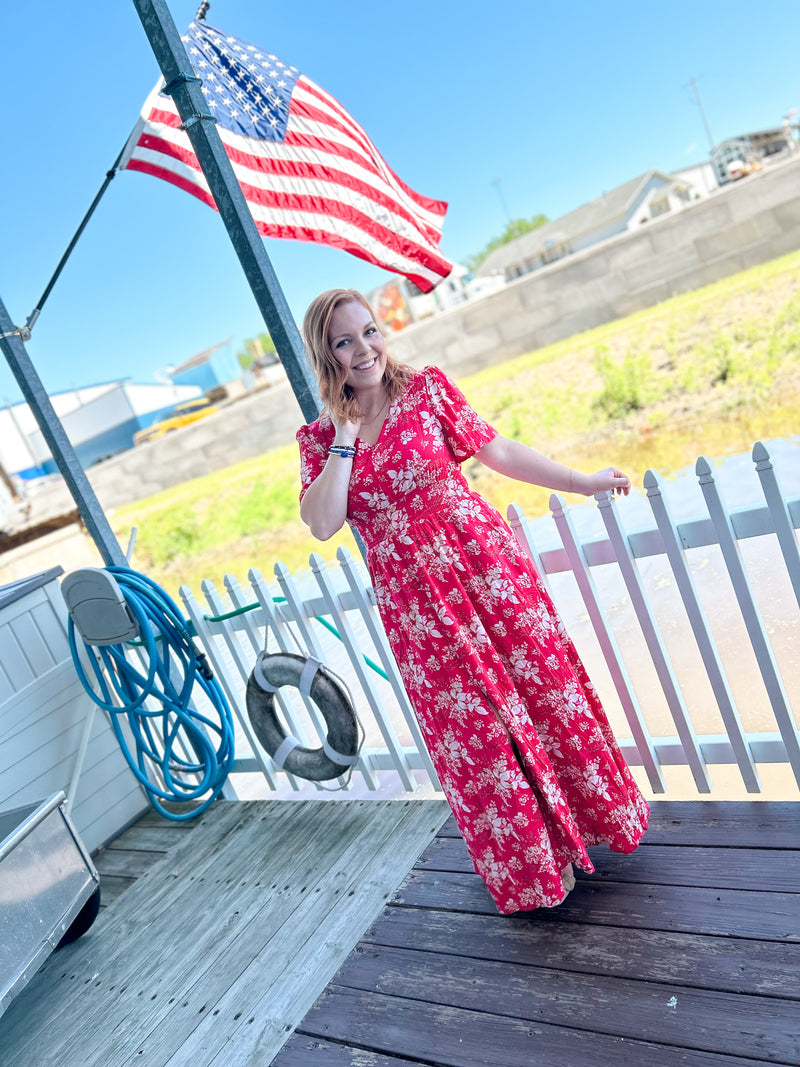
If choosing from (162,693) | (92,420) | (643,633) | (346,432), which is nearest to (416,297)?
(92,420)

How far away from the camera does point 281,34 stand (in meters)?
63.2

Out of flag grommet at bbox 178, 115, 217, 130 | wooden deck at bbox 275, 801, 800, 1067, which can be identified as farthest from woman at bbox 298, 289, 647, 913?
flag grommet at bbox 178, 115, 217, 130

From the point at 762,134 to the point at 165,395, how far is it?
47.1m

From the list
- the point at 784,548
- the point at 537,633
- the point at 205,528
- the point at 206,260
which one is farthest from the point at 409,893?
the point at 206,260

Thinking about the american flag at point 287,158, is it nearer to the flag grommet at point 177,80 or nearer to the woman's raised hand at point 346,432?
the flag grommet at point 177,80

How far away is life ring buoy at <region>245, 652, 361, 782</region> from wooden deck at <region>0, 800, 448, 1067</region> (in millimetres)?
215

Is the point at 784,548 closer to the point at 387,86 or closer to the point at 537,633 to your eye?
the point at 537,633

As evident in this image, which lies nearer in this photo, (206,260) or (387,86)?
(206,260)

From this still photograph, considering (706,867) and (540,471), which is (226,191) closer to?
(540,471)

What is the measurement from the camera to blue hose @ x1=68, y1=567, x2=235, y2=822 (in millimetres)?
3195

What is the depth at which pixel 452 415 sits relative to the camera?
1980 mm

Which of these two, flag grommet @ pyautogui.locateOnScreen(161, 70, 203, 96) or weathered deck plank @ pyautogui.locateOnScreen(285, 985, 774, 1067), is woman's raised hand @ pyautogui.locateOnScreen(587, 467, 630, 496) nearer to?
weathered deck plank @ pyautogui.locateOnScreen(285, 985, 774, 1067)

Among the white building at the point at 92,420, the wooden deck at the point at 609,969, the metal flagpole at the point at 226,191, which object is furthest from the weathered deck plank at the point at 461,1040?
the white building at the point at 92,420

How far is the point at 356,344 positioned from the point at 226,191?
991mm
